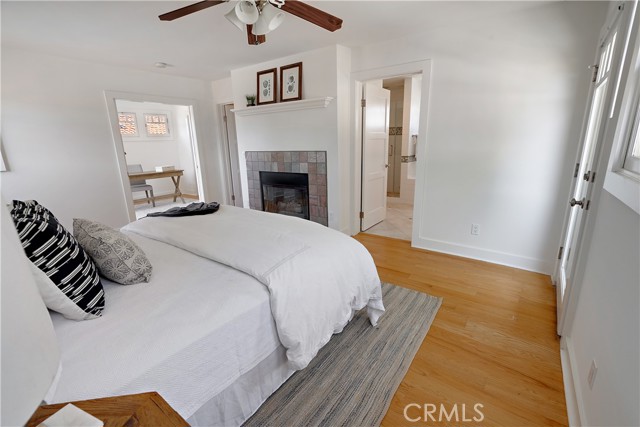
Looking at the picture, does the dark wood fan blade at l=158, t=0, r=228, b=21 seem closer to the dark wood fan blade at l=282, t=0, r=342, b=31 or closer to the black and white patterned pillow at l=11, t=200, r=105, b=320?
the dark wood fan blade at l=282, t=0, r=342, b=31

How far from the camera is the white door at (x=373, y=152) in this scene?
368cm

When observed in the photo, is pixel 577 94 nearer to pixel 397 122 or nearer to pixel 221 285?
pixel 221 285

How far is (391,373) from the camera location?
1.62 meters

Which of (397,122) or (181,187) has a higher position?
(397,122)

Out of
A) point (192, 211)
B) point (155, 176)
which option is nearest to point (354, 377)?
point (192, 211)

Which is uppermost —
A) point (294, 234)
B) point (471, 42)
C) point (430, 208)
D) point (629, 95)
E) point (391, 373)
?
point (471, 42)

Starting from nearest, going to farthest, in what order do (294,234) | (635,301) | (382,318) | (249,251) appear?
(635,301), (249,251), (294,234), (382,318)

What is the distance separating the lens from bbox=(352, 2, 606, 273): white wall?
7.60 ft

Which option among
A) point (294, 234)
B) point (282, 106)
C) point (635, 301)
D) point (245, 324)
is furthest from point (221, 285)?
point (282, 106)

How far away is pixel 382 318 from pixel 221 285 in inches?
50.4

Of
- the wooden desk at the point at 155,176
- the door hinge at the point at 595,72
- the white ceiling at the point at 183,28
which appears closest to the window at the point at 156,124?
the wooden desk at the point at 155,176

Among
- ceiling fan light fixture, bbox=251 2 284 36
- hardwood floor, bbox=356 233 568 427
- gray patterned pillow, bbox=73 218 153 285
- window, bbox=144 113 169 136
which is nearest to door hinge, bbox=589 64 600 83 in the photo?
hardwood floor, bbox=356 233 568 427

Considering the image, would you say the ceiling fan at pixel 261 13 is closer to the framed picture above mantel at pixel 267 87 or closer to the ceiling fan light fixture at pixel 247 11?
the ceiling fan light fixture at pixel 247 11

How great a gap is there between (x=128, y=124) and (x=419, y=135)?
6.03 m
